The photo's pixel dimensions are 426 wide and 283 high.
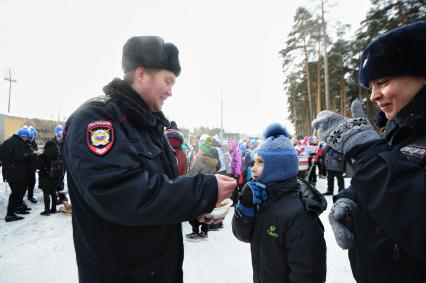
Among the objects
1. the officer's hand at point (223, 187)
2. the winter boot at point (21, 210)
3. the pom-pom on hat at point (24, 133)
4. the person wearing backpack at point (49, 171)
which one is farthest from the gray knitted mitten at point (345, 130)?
the winter boot at point (21, 210)

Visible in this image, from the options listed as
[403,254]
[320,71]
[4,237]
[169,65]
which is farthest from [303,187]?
[320,71]

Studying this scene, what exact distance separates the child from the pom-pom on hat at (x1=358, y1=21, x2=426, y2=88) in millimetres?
1089

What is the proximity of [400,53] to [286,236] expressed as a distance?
130cm

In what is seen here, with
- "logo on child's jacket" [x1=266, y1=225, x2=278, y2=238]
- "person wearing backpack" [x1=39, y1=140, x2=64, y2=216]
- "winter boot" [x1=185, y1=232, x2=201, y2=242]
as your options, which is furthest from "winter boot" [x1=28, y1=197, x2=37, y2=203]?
"logo on child's jacket" [x1=266, y1=225, x2=278, y2=238]

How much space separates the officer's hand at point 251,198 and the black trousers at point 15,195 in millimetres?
6427

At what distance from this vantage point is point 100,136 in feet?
3.59

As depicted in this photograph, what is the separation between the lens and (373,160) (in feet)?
3.28

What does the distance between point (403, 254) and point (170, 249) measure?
100cm

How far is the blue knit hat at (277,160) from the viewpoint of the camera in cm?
212

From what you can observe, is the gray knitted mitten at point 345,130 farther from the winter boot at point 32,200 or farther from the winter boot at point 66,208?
the winter boot at point 32,200

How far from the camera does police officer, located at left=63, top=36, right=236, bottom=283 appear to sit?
103 cm

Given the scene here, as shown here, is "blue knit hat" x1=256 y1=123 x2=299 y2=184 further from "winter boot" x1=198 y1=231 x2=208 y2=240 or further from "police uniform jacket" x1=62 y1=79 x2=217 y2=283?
"winter boot" x1=198 y1=231 x2=208 y2=240

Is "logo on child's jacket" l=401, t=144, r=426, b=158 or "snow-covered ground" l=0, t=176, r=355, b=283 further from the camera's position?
"snow-covered ground" l=0, t=176, r=355, b=283

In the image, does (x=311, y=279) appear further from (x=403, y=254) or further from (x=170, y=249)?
(x=170, y=249)
